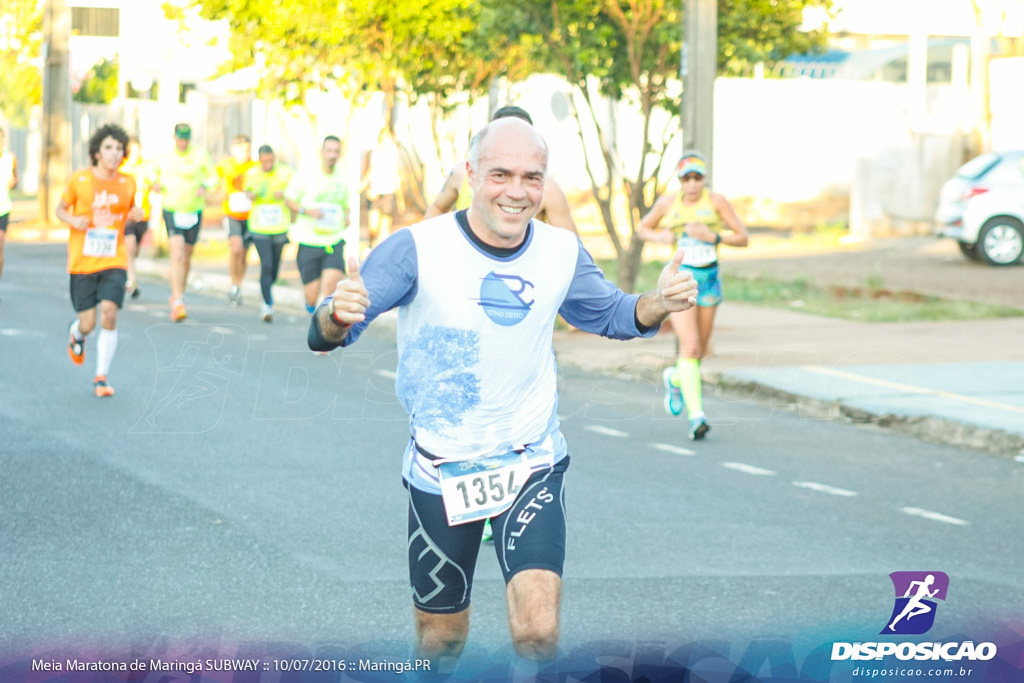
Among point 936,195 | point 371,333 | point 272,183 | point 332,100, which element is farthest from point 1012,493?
point 332,100

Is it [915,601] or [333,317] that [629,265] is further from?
[333,317]

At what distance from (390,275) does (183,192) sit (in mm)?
14078

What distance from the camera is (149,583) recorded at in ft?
21.9

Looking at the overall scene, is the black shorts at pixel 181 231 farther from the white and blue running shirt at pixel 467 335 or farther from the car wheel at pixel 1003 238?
the white and blue running shirt at pixel 467 335

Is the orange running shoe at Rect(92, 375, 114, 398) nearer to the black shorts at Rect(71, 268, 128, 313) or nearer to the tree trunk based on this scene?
the black shorts at Rect(71, 268, 128, 313)

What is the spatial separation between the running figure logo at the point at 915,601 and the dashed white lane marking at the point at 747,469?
2.62 m

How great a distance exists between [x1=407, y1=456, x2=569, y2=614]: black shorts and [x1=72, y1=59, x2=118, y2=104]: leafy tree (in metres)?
56.3

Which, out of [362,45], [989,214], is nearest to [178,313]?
[362,45]

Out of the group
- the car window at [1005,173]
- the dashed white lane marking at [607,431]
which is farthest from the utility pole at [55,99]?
the dashed white lane marking at [607,431]

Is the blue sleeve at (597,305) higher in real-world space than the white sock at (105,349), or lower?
higher

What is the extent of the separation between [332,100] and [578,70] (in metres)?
20.1

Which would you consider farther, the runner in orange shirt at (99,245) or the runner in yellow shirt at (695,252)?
the runner in orange shirt at (99,245)

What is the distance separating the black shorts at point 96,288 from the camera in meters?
11.7

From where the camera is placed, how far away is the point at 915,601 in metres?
6.29
